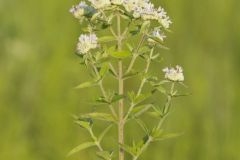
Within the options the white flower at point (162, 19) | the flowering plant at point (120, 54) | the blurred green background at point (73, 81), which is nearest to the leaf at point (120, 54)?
the flowering plant at point (120, 54)

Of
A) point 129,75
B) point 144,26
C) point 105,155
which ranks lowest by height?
point 105,155

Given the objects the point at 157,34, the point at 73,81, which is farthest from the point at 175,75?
the point at 73,81

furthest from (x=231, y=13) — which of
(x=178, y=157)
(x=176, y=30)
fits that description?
(x=178, y=157)

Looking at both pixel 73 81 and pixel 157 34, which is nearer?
pixel 157 34

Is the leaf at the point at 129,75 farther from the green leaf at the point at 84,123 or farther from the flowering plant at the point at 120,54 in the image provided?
the green leaf at the point at 84,123

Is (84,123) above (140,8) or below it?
below

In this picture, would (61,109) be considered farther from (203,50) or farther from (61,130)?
(203,50)

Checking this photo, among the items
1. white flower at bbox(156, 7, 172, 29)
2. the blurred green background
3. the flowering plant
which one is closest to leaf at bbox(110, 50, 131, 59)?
the flowering plant

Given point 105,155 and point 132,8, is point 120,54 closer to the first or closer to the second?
point 132,8

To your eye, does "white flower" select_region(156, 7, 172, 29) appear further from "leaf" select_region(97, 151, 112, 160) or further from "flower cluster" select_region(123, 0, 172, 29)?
"leaf" select_region(97, 151, 112, 160)
